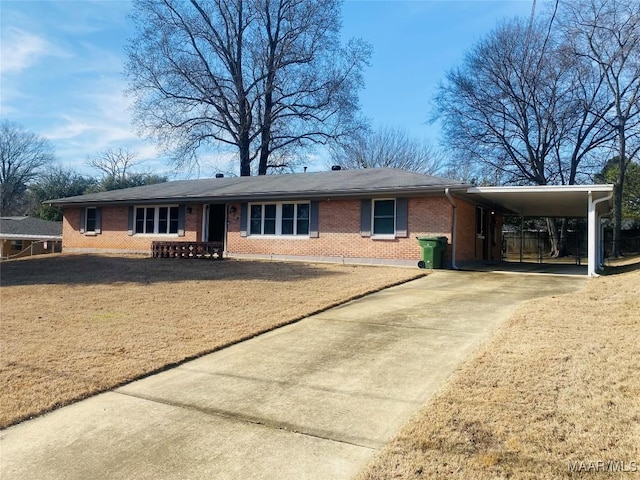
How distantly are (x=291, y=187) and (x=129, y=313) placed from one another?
10234 mm

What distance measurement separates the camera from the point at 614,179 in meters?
30.3

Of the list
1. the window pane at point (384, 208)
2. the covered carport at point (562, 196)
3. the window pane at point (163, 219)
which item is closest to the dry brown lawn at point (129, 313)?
the window pane at point (384, 208)

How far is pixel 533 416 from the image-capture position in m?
3.32

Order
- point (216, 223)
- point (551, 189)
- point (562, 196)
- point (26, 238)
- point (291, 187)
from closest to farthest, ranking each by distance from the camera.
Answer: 1. point (551, 189)
2. point (562, 196)
3. point (291, 187)
4. point (216, 223)
5. point (26, 238)

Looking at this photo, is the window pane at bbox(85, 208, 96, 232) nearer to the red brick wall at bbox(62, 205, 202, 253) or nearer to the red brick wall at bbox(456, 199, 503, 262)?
the red brick wall at bbox(62, 205, 202, 253)

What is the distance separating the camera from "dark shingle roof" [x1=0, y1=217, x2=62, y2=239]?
114 ft

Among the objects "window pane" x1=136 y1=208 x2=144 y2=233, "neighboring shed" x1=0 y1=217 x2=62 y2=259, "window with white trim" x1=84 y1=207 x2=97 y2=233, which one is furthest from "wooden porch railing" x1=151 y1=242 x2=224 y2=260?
"neighboring shed" x1=0 y1=217 x2=62 y2=259

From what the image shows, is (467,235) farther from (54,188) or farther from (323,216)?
(54,188)

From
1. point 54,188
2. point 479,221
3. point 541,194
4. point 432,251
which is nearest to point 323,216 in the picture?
point 432,251

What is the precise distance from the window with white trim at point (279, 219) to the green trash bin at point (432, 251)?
4.43 m

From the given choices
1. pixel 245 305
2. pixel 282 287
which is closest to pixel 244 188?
pixel 282 287

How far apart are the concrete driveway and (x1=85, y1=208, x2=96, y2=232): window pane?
1833 cm

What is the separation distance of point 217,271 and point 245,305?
192 inches

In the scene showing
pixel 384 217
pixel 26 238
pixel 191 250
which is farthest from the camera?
pixel 26 238
